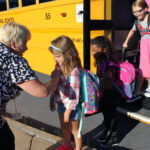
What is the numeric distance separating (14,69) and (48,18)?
9.57ft

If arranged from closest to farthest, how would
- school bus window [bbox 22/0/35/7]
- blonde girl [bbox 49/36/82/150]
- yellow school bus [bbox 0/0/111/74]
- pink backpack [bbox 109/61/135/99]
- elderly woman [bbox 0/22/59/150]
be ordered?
elderly woman [bbox 0/22/59/150] → blonde girl [bbox 49/36/82/150] → pink backpack [bbox 109/61/135/99] → yellow school bus [bbox 0/0/111/74] → school bus window [bbox 22/0/35/7]

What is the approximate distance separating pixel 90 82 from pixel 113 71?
0.43 m

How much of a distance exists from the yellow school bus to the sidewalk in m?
1.04

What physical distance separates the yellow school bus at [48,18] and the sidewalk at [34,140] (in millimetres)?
1039

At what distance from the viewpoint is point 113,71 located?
2.03 meters

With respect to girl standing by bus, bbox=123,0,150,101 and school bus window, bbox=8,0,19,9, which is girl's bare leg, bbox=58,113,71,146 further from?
school bus window, bbox=8,0,19,9

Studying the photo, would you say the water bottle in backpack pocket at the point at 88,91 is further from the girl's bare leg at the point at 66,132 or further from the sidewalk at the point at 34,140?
the sidewalk at the point at 34,140

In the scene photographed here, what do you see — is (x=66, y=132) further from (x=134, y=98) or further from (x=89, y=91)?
(x=134, y=98)

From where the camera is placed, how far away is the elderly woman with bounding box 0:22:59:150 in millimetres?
1223

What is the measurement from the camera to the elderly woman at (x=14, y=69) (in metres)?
1.22

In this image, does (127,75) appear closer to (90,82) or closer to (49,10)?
(90,82)

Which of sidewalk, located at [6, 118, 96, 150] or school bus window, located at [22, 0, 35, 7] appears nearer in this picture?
sidewalk, located at [6, 118, 96, 150]

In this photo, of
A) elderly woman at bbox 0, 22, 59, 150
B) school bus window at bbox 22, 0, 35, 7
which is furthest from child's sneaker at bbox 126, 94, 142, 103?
school bus window at bbox 22, 0, 35, 7

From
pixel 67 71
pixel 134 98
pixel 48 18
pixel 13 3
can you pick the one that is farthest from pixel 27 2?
pixel 67 71
